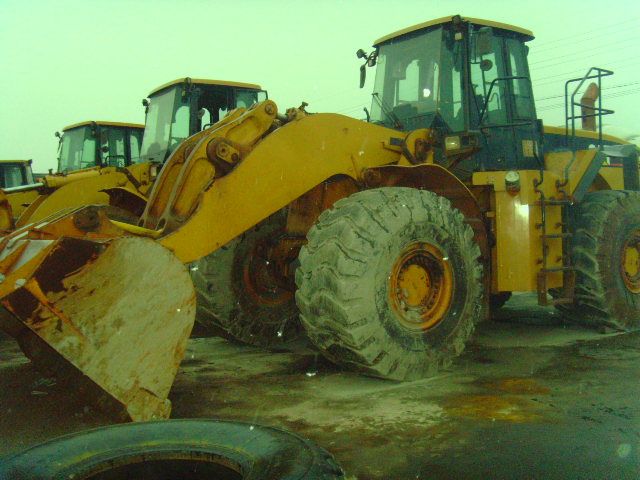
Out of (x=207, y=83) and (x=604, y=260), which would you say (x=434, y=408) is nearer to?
(x=604, y=260)

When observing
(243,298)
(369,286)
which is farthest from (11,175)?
(369,286)

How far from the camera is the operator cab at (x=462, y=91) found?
6.07 metres

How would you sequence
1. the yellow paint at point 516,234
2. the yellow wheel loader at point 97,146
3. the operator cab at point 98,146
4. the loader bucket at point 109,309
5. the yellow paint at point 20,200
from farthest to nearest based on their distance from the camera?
the operator cab at point 98,146
the yellow wheel loader at point 97,146
the yellow paint at point 20,200
the yellow paint at point 516,234
the loader bucket at point 109,309

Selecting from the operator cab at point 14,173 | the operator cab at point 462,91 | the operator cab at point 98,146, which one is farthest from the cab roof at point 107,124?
the operator cab at point 462,91

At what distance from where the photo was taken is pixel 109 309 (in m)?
3.50

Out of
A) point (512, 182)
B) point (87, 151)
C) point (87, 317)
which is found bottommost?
point (87, 317)

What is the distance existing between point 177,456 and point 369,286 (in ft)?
7.49

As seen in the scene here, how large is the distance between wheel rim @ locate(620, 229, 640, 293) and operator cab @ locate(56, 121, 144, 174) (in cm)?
1033

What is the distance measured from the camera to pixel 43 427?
12.8ft

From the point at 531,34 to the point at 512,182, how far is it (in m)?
2.12

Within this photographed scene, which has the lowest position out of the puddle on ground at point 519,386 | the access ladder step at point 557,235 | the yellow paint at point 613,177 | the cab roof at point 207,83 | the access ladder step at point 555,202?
the puddle on ground at point 519,386

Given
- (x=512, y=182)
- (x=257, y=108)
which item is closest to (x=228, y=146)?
(x=257, y=108)

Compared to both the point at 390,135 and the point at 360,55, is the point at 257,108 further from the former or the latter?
the point at 360,55

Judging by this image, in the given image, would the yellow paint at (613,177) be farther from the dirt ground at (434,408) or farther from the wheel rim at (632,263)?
the dirt ground at (434,408)
